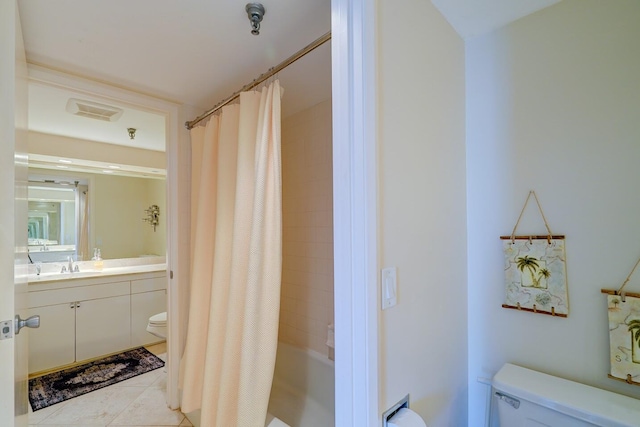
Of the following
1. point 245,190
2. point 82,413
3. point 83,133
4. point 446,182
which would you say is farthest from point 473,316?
point 83,133

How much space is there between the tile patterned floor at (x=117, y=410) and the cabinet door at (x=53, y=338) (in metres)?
0.71

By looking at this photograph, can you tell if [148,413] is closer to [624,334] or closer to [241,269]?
[241,269]

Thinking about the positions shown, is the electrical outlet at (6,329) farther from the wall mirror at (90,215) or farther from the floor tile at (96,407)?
the wall mirror at (90,215)

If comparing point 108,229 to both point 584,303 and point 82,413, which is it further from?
point 584,303

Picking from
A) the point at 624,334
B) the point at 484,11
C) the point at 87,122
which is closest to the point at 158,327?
the point at 87,122

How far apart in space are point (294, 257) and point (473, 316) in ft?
4.55

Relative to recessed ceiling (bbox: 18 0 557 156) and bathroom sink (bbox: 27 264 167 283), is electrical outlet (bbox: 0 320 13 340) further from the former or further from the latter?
bathroom sink (bbox: 27 264 167 283)

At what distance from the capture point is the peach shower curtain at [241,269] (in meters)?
1.30

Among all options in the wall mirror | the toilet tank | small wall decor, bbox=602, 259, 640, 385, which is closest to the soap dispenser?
the wall mirror

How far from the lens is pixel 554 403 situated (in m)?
0.95

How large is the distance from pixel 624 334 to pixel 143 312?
12.1ft

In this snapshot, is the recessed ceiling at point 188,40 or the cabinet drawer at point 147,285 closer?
the recessed ceiling at point 188,40

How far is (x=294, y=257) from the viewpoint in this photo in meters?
2.37

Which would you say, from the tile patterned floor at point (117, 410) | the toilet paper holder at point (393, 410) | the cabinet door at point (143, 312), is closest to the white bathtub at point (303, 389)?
the tile patterned floor at point (117, 410)
